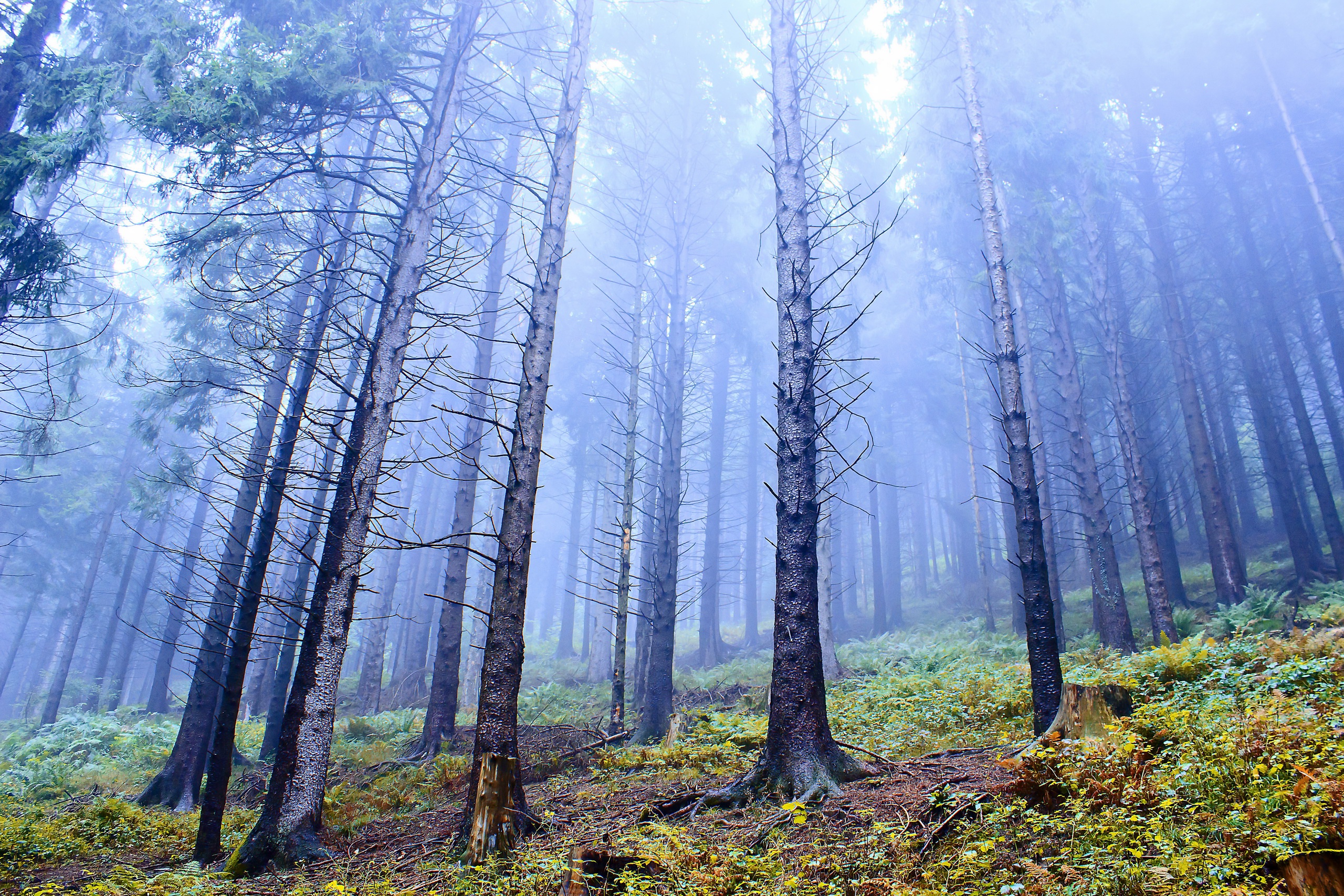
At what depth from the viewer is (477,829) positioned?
473 centimetres

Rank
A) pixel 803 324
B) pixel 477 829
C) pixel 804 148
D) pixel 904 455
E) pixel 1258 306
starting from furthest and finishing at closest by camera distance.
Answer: pixel 904 455
pixel 1258 306
pixel 804 148
pixel 803 324
pixel 477 829

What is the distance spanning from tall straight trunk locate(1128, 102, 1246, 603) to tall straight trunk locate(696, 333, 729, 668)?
39.9 feet

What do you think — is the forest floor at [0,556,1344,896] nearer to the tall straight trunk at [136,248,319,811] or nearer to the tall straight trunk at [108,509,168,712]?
the tall straight trunk at [136,248,319,811]

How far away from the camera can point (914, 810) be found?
4.14m

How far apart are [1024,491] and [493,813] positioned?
639cm

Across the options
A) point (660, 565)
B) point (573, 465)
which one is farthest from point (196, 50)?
point (573, 465)

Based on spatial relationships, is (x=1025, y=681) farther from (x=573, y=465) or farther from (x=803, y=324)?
(x=573, y=465)

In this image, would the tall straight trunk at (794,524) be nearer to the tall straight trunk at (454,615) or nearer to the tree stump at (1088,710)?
the tree stump at (1088,710)

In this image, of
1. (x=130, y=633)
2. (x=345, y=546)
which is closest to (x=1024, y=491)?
(x=345, y=546)

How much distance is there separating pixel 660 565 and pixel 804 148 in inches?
293

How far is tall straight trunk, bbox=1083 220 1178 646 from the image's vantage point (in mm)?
11797

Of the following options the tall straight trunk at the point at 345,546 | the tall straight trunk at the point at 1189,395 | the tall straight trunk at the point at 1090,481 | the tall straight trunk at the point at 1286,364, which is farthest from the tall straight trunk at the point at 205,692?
the tall straight trunk at the point at 1286,364

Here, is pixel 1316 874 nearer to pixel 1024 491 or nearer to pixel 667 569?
pixel 1024 491

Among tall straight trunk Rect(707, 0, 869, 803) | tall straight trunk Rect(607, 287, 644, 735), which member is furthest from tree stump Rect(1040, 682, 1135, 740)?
tall straight trunk Rect(607, 287, 644, 735)
